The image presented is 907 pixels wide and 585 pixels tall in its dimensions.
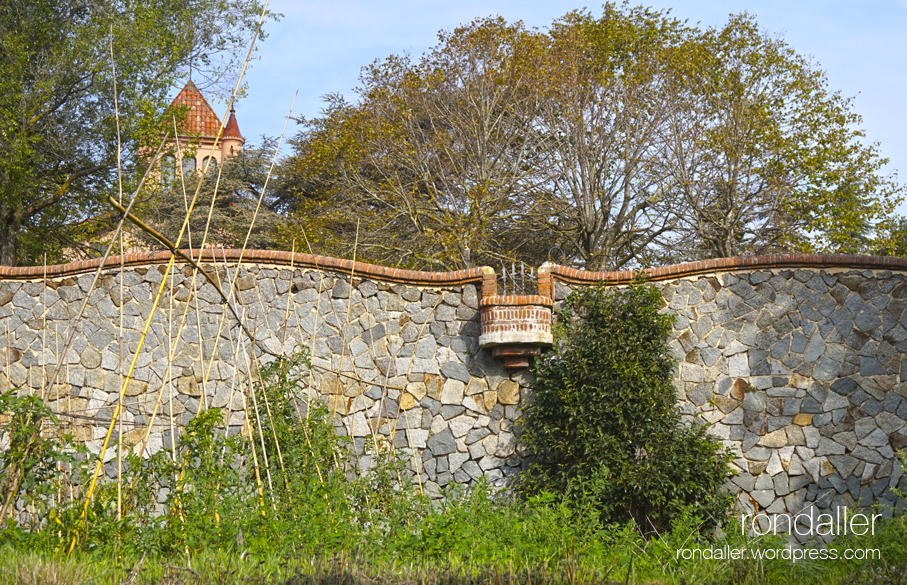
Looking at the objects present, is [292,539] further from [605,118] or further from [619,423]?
[605,118]

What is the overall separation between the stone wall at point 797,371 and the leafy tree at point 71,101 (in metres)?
7.79

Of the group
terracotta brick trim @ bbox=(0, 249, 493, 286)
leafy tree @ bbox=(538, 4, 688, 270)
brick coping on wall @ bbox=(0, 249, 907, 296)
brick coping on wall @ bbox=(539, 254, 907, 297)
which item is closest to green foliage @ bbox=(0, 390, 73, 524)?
brick coping on wall @ bbox=(0, 249, 907, 296)

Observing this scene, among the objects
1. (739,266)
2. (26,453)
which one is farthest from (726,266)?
(26,453)

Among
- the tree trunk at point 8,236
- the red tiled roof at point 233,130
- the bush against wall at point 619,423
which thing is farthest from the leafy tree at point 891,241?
the red tiled roof at point 233,130

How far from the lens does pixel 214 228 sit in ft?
46.4

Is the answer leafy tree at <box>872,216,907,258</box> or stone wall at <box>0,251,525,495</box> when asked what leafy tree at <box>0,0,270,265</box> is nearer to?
stone wall at <box>0,251,525,495</box>

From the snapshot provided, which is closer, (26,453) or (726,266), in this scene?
(26,453)

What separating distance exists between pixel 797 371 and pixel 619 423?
1.68 meters

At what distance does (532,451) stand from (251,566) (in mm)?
3409

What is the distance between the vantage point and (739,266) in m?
6.84

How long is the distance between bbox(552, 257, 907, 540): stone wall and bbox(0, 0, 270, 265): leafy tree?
25.6ft

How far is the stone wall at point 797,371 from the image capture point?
6500mm

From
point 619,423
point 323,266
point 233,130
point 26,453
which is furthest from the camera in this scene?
point 233,130

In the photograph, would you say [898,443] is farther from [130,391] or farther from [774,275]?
[130,391]
